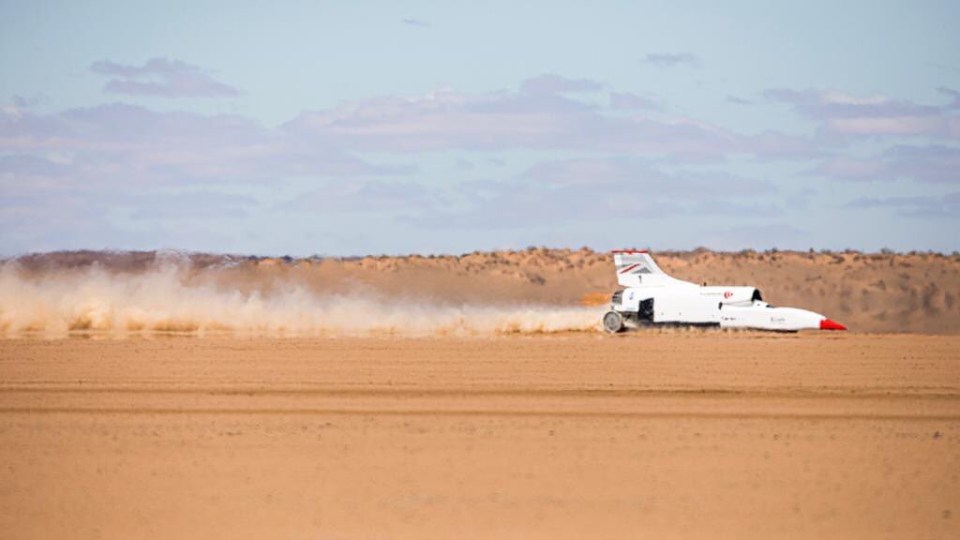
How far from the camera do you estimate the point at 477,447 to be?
21125mm

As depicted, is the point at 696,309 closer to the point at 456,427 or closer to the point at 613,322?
the point at 613,322

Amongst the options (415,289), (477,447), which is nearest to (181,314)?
(415,289)

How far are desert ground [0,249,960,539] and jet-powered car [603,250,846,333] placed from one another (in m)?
0.78

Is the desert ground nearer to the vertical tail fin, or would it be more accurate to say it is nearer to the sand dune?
the sand dune

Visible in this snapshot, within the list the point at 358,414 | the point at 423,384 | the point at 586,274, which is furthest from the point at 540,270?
the point at 358,414

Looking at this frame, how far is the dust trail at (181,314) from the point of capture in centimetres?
5044

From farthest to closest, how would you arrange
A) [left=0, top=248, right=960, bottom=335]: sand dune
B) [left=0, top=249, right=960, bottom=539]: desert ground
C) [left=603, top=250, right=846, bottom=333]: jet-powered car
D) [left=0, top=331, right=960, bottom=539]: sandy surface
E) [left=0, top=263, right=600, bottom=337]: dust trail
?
1. [left=0, top=248, right=960, bottom=335]: sand dune
2. [left=0, top=263, right=600, bottom=337]: dust trail
3. [left=603, top=250, right=846, bottom=333]: jet-powered car
4. [left=0, top=249, right=960, bottom=539]: desert ground
5. [left=0, top=331, right=960, bottom=539]: sandy surface

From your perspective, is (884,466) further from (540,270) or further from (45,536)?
(540,270)

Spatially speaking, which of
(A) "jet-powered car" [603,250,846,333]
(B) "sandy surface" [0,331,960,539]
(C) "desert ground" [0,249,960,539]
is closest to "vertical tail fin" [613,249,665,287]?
(A) "jet-powered car" [603,250,846,333]

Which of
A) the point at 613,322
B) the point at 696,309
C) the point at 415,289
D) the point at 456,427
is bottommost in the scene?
the point at 456,427

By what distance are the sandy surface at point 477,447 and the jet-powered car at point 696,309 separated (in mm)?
8841

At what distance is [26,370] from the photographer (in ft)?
112

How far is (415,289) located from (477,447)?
191 ft

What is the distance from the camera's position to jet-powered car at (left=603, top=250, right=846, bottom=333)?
151 feet
